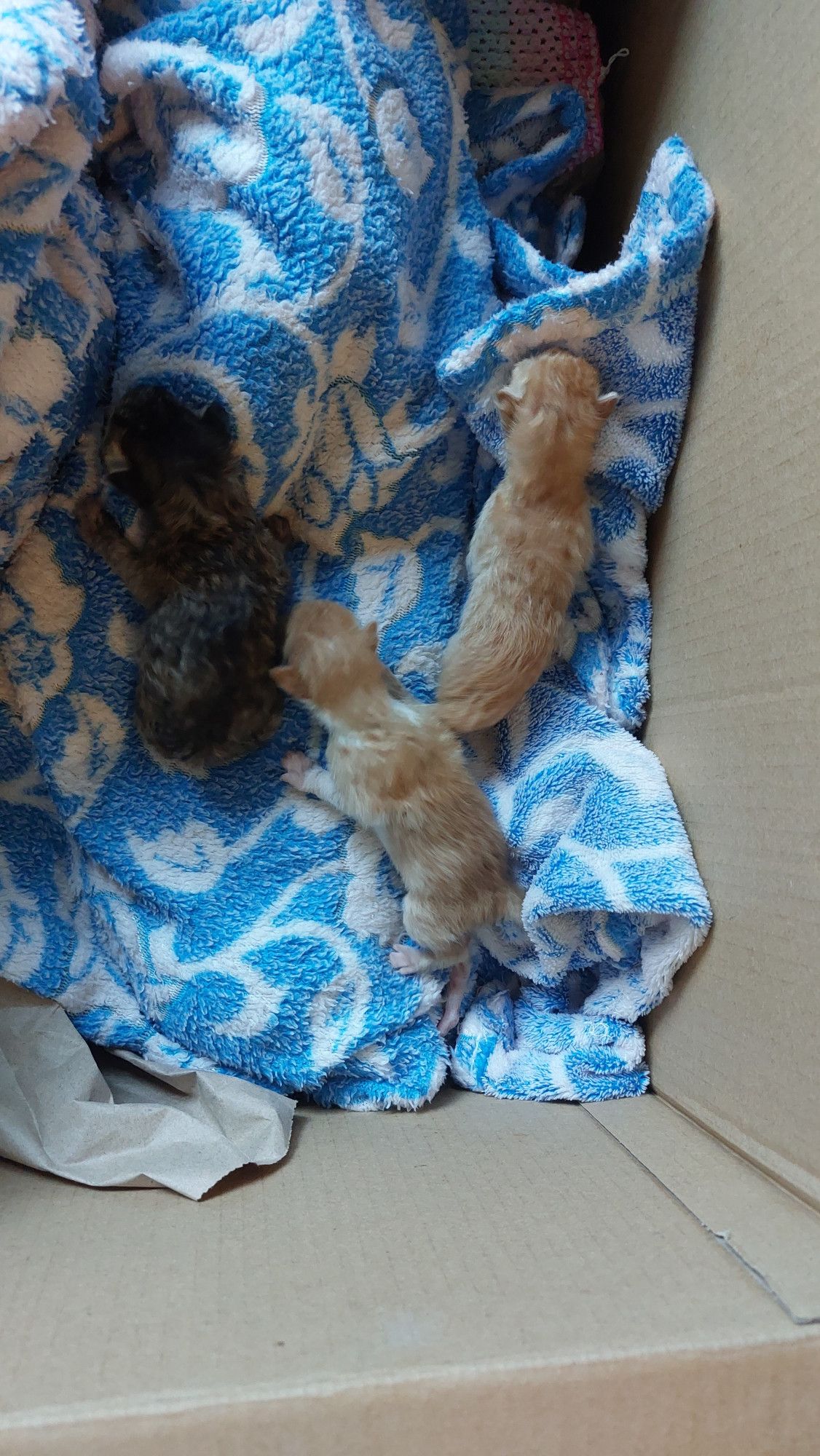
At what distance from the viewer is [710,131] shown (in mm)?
1276

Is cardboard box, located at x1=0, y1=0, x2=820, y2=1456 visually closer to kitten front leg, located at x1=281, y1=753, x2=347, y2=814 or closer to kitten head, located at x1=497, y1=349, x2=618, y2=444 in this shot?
kitten head, located at x1=497, y1=349, x2=618, y2=444

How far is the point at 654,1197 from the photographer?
1049mm

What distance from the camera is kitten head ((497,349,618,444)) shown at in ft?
4.48

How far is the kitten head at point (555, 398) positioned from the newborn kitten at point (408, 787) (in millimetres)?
367

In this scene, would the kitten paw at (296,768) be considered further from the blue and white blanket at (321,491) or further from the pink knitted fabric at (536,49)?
the pink knitted fabric at (536,49)

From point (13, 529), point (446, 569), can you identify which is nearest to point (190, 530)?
point (13, 529)

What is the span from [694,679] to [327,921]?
0.66 m

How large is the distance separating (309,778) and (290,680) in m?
0.19

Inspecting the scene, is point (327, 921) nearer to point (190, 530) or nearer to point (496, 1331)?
point (190, 530)

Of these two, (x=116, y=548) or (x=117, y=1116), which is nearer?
(x=117, y=1116)

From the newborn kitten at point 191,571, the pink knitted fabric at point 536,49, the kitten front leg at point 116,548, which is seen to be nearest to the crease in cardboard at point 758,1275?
the newborn kitten at point 191,571

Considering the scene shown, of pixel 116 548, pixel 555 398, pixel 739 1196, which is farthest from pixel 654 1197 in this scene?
pixel 116 548

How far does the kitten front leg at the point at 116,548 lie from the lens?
146cm

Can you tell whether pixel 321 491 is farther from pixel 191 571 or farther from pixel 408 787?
pixel 408 787
